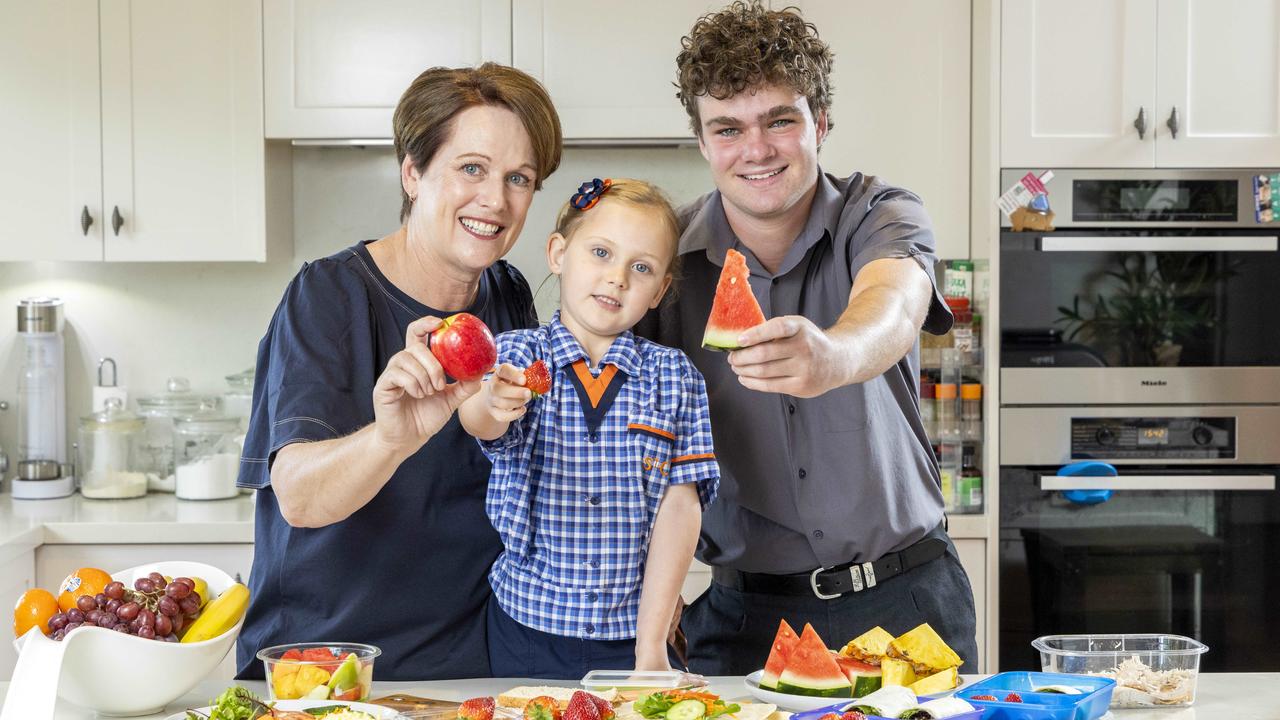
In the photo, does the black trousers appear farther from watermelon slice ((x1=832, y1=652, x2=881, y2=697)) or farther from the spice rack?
the spice rack

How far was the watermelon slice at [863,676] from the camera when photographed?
1534 mm

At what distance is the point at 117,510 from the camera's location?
11.4 feet

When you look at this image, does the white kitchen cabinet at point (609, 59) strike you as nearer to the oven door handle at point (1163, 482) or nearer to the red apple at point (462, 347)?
Result: the oven door handle at point (1163, 482)

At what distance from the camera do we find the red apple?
4.87 feet

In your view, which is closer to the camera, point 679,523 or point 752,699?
point 752,699

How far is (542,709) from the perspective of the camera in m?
1.37

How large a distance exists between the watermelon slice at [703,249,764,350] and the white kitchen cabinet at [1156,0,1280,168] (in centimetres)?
232

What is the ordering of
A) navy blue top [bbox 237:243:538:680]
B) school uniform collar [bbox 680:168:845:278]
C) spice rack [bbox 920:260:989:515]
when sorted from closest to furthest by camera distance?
navy blue top [bbox 237:243:538:680], school uniform collar [bbox 680:168:845:278], spice rack [bbox 920:260:989:515]

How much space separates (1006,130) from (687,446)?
1910 mm

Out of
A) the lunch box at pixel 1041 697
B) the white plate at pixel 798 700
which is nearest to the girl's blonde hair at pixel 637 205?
the white plate at pixel 798 700

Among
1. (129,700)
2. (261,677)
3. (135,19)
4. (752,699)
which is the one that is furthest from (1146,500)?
(135,19)

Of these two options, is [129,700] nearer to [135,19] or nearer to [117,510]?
[117,510]

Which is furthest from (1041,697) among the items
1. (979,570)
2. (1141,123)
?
(1141,123)

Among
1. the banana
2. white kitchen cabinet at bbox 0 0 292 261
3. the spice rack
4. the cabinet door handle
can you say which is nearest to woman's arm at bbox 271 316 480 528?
the banana
